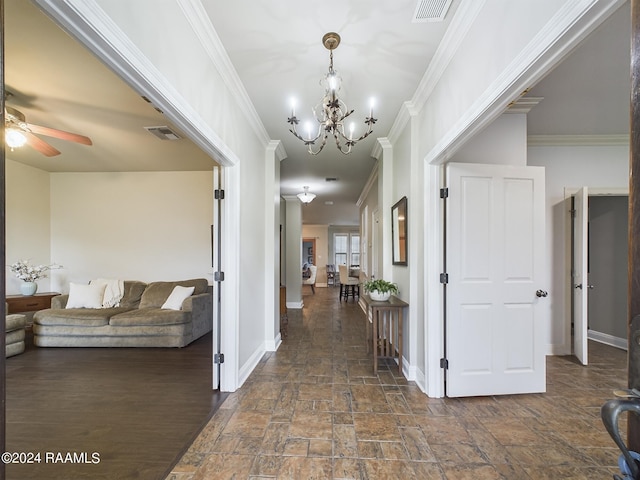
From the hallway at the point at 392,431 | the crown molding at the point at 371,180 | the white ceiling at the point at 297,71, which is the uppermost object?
the white ceiling at the point at 297,71

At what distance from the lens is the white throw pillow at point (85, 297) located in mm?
4535

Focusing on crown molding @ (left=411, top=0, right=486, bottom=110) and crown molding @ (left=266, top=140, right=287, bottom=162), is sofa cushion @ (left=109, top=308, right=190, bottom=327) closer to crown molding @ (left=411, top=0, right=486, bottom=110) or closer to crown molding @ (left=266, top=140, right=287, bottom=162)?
crown molding @ (left=266, top=140, right=287, bottom=162)

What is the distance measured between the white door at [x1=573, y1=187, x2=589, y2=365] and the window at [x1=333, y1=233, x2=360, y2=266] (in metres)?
10.3

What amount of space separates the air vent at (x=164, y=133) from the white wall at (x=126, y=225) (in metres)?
1.62

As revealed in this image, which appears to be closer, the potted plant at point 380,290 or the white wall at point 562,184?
the potted plant at point 380,290

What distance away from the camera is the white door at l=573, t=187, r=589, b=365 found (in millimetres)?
3457

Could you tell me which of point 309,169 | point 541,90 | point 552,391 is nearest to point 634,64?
point 541,90

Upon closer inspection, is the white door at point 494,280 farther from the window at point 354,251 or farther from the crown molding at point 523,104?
the window at point 354,251

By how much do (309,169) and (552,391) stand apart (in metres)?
4.42

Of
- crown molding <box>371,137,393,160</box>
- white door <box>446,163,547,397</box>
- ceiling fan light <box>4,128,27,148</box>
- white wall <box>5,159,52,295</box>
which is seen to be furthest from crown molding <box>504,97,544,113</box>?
white wall <box>5,159,52,295</box>

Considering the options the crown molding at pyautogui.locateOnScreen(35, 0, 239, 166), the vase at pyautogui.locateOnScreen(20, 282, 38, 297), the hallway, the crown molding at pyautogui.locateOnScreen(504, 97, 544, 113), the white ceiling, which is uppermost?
the white ceiling

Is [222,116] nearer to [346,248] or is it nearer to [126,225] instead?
[126,225]

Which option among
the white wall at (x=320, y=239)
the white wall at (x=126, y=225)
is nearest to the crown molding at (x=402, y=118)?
the white wall at (x=126, y=225)

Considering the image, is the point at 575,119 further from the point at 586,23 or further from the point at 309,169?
the point at 309,169
